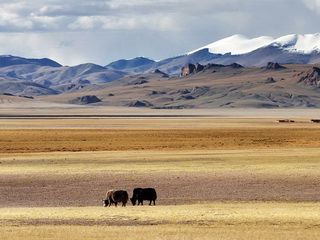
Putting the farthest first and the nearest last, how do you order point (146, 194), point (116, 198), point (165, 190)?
point (165, 190) < point (146, 194) < point (116, 198)

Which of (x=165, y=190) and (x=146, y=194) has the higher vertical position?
(x=146, y=194)

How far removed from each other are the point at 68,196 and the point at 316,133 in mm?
51733

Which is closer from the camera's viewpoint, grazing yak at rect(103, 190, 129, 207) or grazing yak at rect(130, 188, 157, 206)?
grazing yak at rect(103, 190, 129, 207)

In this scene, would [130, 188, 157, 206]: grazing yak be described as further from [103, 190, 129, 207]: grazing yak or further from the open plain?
[103, 190, 129, 207]: grazing yak

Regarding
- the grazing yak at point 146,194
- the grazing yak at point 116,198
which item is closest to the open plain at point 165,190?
the grazing yak at point 146,194

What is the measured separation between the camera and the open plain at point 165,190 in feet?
66.5

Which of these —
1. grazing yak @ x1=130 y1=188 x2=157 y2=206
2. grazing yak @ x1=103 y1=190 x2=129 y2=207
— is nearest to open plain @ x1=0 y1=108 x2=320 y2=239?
grazing yak @ x1=130 y1=188 x2=157 y2=206

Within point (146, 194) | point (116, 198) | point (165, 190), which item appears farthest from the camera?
point (165, 190)

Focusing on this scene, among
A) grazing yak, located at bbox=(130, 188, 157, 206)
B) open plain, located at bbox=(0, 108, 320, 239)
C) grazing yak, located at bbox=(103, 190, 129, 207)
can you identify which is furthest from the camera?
grazing yak, located at bbox=(130, 188, 157, 206)

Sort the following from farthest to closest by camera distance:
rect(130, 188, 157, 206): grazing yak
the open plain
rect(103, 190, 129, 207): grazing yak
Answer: rect(130, 188, 157, 206): grazing yak → rect(103, 190, 129, 207): grazing yak → the open plain

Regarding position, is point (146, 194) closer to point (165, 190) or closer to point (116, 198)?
point (116, 198)

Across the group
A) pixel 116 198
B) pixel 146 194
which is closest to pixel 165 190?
pixel 146 194

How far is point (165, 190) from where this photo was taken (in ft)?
104

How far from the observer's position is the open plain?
798 inches
